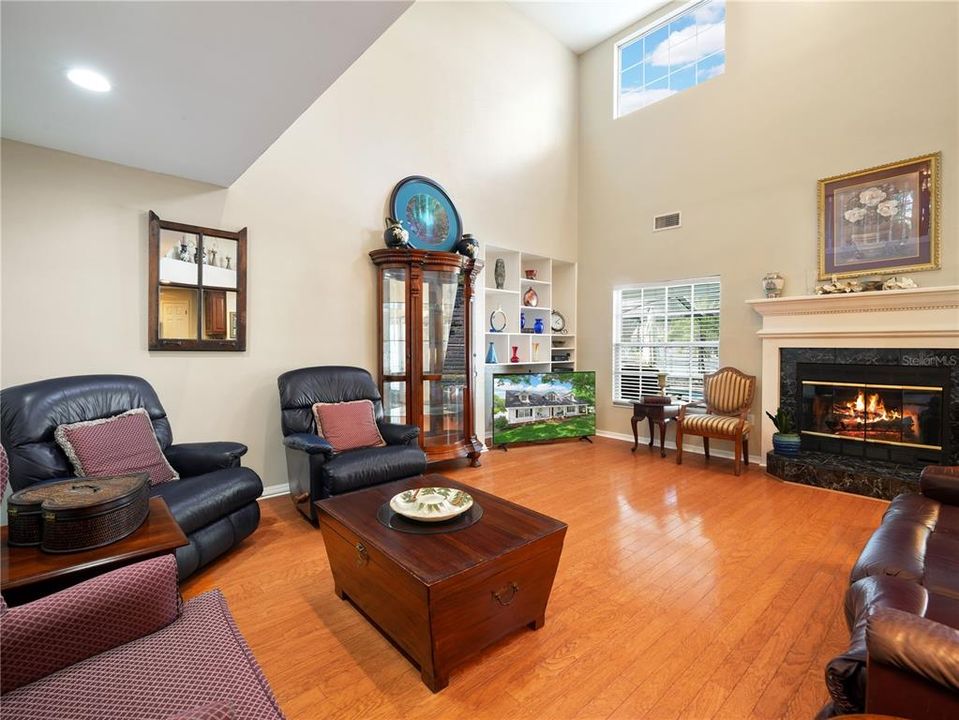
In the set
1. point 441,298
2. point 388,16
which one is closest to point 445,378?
point 441,298

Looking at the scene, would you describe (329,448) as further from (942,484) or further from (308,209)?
(942,484)

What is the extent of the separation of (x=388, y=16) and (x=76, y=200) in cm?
247

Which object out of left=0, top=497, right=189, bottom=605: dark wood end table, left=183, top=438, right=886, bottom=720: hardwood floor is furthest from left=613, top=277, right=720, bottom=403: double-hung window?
left=0, top=497, right=189, bottom=605: dark wood end table

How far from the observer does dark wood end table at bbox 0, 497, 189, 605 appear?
137 cm

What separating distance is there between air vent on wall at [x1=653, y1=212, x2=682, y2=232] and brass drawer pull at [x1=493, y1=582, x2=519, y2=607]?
4.74 m

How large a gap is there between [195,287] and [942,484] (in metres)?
4.52

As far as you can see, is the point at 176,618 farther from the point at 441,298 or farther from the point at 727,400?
the point at 727,400

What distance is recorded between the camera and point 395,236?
158 inches

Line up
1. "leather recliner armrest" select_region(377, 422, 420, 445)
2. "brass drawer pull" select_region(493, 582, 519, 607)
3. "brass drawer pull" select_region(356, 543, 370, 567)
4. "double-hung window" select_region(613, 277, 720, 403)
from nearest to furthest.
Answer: "brass drawer pull" select_region(493, 582, 519, 607) → "brass drawer pull" select_region(356, 543, 370, 567) → "leather recliner armrest" select_region(377, 422, 420, 445) → "double-hung window" select_region(613, 277, 720, 403)

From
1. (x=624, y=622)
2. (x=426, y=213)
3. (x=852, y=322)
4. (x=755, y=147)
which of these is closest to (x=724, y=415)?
(x=852, y=322)

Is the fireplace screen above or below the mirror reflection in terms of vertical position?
below

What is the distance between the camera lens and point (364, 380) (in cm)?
374

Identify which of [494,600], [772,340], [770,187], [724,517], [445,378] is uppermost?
[770,187]

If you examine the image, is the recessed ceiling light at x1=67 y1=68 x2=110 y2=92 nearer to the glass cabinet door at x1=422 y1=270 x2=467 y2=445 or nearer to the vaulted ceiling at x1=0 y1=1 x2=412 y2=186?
the vaulted ceiling at x1=0 y1=1 x2=412 y2=186
